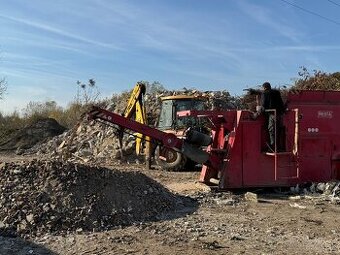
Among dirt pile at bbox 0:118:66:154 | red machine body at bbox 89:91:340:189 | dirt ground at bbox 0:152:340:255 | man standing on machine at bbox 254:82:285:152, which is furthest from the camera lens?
dirt pile at bbox 0:118:66:154

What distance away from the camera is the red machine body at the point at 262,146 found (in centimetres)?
1184

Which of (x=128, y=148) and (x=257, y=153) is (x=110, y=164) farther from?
(x=257, y=153)

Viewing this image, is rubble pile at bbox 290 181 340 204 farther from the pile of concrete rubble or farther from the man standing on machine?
the pile of concrete rubble

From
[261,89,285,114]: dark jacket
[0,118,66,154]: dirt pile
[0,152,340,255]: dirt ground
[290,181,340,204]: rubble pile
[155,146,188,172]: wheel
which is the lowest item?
[0,152,340,255]: dirt ground

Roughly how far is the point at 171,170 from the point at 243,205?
7.54 meters

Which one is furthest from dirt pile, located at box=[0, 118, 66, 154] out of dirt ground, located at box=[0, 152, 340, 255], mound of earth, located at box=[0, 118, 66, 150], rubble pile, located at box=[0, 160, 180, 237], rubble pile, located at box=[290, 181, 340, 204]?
dirt ground, located at box=[0, 152, 340, 255]

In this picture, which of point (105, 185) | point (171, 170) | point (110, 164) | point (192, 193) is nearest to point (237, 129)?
point (192, 193)

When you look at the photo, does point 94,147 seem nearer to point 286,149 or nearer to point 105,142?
point 105,142

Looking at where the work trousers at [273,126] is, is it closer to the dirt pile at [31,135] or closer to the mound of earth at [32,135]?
the dirt pile at [31,135]

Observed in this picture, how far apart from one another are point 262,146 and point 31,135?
23500 millimetres

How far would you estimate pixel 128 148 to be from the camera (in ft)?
72.3

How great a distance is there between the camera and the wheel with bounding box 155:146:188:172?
18.0m

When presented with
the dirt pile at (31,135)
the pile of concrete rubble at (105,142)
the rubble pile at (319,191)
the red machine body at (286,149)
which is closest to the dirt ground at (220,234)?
the rubble pile at (319,191)

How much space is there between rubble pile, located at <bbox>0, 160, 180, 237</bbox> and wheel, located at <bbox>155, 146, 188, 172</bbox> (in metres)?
→ 7.56
